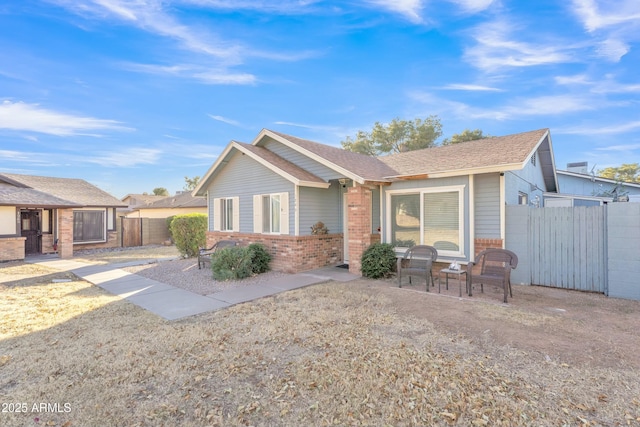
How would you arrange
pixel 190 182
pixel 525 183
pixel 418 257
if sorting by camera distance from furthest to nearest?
1. pixel 190 182
2. pixel 525 183
3. pixel 418 257

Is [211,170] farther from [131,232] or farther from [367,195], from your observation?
[131,232]

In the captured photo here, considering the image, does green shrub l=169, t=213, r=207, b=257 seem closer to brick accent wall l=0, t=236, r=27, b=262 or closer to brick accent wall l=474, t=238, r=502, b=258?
brick accent wall l=0, t=236, r=27, b=262

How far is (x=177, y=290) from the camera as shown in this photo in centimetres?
754

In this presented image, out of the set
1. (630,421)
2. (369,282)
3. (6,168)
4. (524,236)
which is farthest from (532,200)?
(6,168)

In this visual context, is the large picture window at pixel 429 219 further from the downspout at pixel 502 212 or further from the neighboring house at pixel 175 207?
the neighboring house at pixel 175 207

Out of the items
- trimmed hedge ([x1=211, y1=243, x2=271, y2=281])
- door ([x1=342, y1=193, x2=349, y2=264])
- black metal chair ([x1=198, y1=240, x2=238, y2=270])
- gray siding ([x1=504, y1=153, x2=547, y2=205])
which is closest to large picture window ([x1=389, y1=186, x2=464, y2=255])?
gray siding ([x1=504, y1=153, x2=547, y2=205])

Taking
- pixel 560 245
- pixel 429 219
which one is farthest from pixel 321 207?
pixel 560 245

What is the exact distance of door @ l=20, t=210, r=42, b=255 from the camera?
1576cm

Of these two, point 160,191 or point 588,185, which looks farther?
point 160,191

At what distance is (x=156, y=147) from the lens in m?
21.7

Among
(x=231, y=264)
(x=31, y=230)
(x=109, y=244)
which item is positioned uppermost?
(x=31, y=230)

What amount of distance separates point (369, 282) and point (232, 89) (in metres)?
11.3

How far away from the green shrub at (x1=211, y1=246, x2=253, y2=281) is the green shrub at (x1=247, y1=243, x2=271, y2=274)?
0.75 ft

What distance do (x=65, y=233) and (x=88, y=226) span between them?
3426 millimetres
